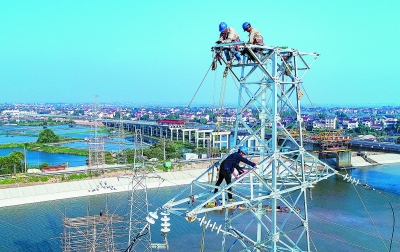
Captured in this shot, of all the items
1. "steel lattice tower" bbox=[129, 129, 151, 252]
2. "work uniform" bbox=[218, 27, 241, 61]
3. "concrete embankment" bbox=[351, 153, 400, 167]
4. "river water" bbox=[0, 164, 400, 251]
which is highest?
"work uniform" bbox=[218, 27, 241, 61]

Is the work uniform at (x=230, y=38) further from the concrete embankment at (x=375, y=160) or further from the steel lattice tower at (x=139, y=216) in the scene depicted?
the concrete embankment at (x=375, y=160)

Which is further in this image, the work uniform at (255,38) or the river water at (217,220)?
the river water at (217,220)

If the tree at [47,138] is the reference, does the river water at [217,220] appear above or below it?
below

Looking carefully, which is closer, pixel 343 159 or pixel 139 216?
pixel 139 216

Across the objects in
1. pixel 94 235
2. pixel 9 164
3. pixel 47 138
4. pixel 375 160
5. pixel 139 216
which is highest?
pixel 94 235

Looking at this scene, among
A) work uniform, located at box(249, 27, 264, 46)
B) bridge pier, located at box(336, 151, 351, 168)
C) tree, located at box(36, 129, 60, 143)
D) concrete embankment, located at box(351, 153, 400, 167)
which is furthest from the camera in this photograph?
tree, located at box(36, 129, 60, 143)

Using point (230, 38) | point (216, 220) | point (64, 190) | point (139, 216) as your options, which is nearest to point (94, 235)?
point (139, 216)

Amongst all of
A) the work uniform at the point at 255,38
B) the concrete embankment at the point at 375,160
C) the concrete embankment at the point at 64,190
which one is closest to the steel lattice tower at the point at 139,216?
the concrete embankment at the point at 64,190

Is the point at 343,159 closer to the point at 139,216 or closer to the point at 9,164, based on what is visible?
the point at 139,216

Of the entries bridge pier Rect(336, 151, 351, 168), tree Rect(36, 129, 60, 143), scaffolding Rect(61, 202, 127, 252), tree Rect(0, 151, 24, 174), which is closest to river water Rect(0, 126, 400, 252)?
scaffolding Rect(61, 202, 127, 252)

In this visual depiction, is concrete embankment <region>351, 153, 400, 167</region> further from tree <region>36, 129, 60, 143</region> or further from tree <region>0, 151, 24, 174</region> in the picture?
tree <region>36, 129, 60, 143</region>
